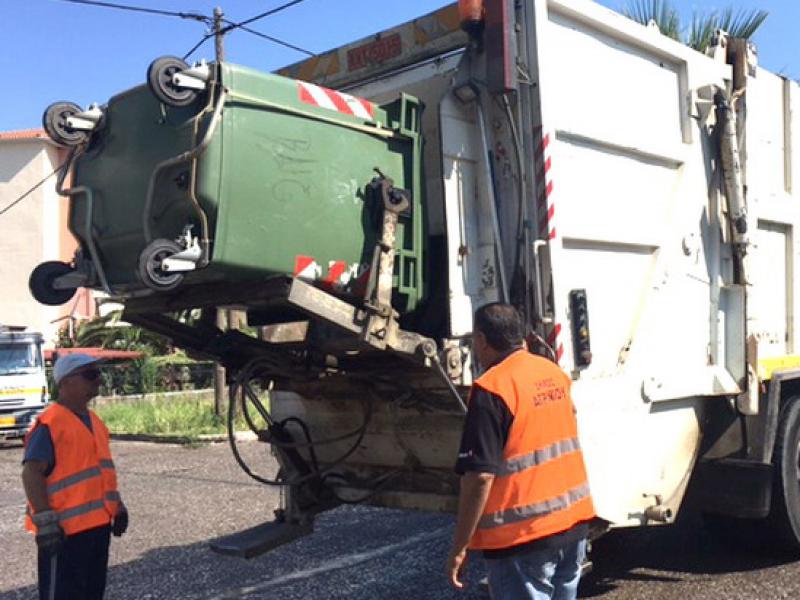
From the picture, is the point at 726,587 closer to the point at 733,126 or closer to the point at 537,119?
the point at 733,126

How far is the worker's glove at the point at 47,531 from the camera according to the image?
377 cm

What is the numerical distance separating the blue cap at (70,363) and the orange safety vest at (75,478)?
0.49 ft

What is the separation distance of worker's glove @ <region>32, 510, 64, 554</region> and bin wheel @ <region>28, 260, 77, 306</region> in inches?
36.6

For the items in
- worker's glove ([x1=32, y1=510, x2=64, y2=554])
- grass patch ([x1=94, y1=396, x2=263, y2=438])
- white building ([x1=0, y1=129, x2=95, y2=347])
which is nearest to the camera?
worker's glove ([x1=32, y1=510, x2=64, y2=554])

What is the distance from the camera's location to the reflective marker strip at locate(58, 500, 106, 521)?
3.87m

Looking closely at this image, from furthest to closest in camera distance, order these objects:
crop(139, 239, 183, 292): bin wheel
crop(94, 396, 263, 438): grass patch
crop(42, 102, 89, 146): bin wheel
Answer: crop(94, 396, 263, 438): grass patch → crop(42, 102, 89, 146): bin wheel → crop(139, 239, 183, 292): bin wheel

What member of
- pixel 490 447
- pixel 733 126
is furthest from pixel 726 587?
pixel 490 447

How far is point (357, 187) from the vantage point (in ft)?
12.0

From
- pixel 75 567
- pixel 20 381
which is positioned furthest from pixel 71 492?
pixel 20 381

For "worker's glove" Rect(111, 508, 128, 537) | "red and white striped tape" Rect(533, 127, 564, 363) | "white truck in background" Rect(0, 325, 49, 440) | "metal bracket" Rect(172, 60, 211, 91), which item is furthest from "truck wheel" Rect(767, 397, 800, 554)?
"white truck in background" Rect(0, 325, 49, 440)

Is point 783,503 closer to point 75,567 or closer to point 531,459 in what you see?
point 531,459

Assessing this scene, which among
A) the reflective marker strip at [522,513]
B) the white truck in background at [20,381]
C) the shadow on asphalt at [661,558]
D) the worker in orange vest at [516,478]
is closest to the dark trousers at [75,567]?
the worker in orange vest at [516,478]

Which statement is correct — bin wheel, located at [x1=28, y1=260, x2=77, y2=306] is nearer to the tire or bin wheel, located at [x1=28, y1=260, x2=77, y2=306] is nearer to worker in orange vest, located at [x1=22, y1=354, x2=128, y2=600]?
worker in orange vest, located at [x1=22, y1=354, x2=128, y2=600]

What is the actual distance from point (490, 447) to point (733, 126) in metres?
2.97
